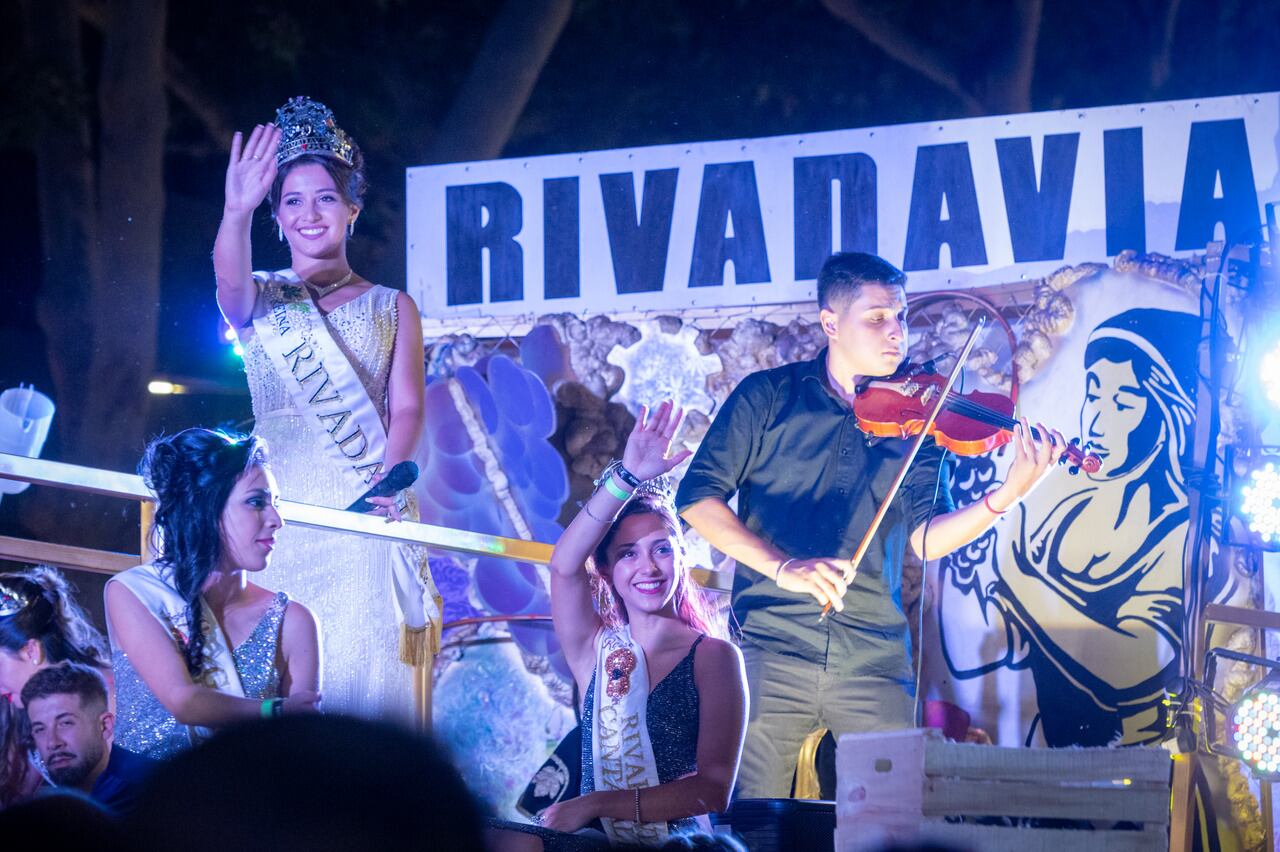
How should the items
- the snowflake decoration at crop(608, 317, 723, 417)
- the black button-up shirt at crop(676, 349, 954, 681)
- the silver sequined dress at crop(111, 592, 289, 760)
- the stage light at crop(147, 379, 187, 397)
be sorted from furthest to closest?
the stage light at crop(147, 379, 187, 397), the snowflake decoration at crop(608, 317, 723, 417), the black button-up shirt at crop(676, 349, 954, 681), the silver sequined dress at crop(111, 592, 289, 760)

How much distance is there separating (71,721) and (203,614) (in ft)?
2.52

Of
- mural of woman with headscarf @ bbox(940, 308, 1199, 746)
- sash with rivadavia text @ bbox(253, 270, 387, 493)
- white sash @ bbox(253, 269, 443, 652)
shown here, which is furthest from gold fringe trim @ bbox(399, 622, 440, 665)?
mural of woman with headscarf @ bbox(940, 308, 1199, 746)

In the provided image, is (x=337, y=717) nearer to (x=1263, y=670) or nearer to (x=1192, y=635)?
(x=1192, y=635)

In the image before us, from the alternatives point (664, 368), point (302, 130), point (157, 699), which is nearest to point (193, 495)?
point (157, 699)

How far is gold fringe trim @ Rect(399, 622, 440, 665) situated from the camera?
396cm

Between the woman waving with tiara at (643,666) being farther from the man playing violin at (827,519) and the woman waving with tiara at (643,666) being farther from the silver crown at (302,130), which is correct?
the silver crown at (302,130)

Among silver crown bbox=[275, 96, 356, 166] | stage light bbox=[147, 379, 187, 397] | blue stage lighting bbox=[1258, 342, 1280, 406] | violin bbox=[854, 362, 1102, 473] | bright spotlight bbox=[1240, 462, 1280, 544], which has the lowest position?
bright spotlight bbox=[1240, 462, 1280, 544]

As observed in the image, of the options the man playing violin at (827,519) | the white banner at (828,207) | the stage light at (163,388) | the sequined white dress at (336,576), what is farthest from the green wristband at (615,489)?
the stage light at (163,388)

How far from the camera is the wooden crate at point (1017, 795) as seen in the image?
2.22m

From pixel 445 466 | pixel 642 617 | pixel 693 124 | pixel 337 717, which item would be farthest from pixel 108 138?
pixel 337 717

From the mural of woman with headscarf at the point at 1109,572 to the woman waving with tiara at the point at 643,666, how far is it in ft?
5.36

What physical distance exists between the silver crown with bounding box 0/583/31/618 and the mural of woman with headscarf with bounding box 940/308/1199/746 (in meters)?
2.67

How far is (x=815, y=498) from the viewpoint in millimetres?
3891

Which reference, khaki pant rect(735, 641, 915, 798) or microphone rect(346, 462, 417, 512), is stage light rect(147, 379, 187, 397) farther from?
khaki pant rect(735, 641, 915, 798)
